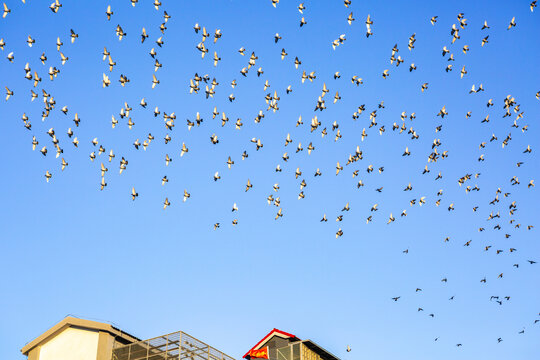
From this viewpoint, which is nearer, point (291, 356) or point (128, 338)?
point (128, 338)

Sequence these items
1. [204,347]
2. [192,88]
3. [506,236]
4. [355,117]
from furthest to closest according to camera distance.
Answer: [506,236] < [355,117] < [192,88] < [204,347]

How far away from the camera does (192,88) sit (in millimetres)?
50906

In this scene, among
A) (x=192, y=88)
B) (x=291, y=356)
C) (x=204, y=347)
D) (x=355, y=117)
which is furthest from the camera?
(x=355, y=117)

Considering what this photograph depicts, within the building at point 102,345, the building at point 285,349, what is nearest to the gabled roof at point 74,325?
the building at point 102,345

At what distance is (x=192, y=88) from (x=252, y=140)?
25.5ft

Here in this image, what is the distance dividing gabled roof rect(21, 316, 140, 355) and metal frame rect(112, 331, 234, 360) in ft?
Result: 3.02

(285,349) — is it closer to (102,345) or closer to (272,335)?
(272,335)

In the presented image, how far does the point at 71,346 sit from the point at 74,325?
1280 millimetres

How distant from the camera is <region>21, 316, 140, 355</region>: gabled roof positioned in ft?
130

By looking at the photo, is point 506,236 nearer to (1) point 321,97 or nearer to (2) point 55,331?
(1) point 321,97

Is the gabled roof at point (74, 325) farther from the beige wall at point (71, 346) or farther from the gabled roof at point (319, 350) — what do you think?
the gabled roof at point (319, 350)

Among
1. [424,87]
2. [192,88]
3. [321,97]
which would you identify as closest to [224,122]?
[192,88]

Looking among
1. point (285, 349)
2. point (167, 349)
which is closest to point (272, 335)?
point (285, 349)

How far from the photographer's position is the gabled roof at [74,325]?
39.5 metres
